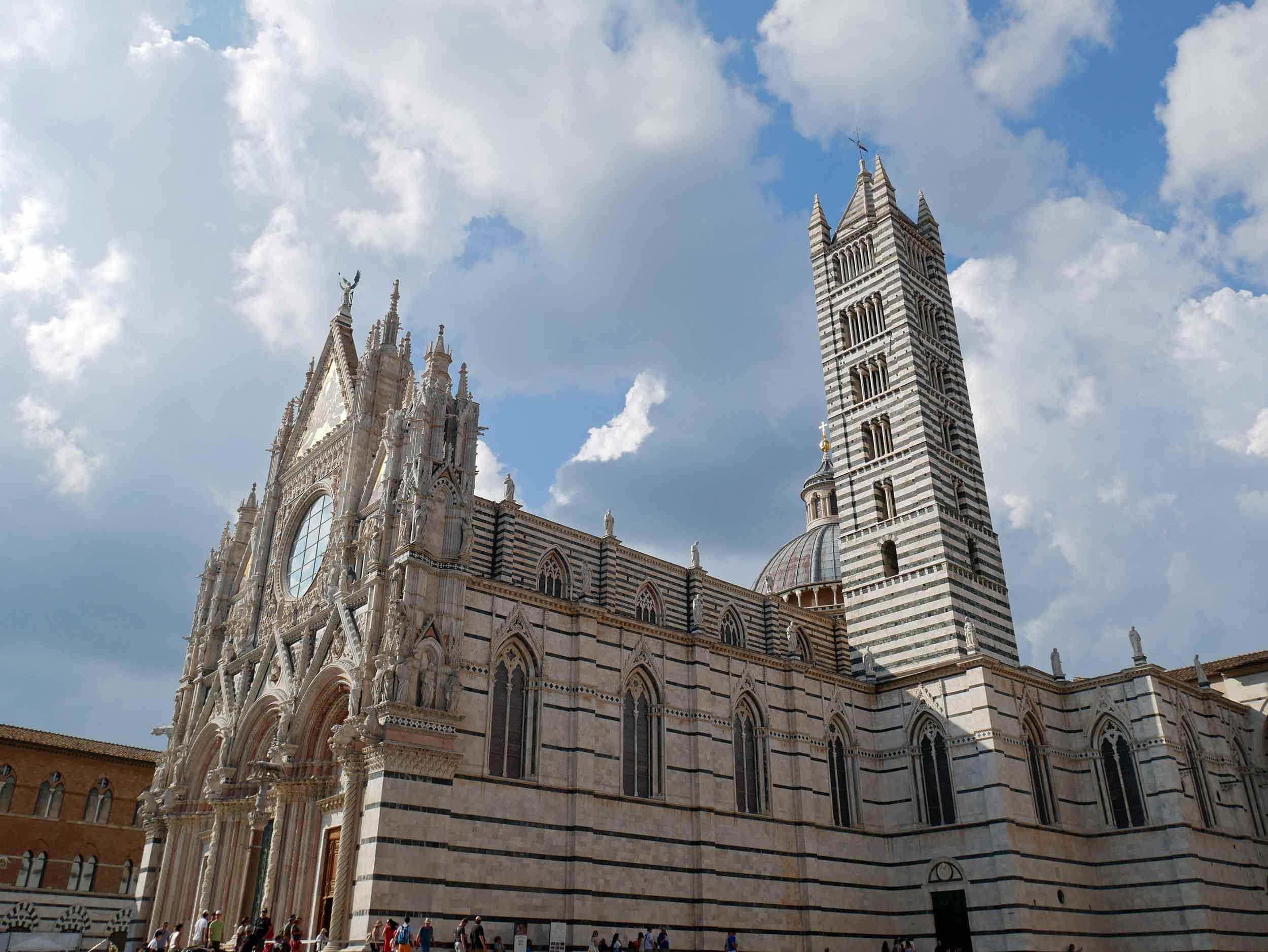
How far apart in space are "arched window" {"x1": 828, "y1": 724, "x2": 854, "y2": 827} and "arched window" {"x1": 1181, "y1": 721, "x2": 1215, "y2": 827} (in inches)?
375

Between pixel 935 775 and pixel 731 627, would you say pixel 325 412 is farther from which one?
pixel 935 775

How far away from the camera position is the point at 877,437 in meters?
35.3

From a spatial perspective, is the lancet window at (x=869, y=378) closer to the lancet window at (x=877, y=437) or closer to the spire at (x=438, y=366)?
the lancet window at (x=877, y=437)

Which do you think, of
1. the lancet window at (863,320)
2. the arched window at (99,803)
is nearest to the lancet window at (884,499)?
the lancet window at (863,320)

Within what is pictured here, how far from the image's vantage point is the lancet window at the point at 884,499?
3391 centimetres

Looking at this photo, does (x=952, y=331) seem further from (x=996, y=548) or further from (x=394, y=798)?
(x=394, y=798)

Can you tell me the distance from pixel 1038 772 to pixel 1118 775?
220cm

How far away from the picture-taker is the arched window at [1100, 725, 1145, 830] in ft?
93.4

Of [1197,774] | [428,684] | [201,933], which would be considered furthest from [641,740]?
[1197,774]

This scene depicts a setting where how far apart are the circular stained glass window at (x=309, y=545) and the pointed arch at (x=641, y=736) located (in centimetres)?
899

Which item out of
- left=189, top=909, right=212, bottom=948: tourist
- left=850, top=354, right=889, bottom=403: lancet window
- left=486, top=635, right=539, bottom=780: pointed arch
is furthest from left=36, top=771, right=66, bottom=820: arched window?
left=850, top=354, right=889, bottom=403: lancet window

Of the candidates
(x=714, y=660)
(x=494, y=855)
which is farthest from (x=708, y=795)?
(x=494, y=855)

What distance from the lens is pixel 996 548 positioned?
34.1 metres

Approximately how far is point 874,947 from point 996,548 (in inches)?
528
